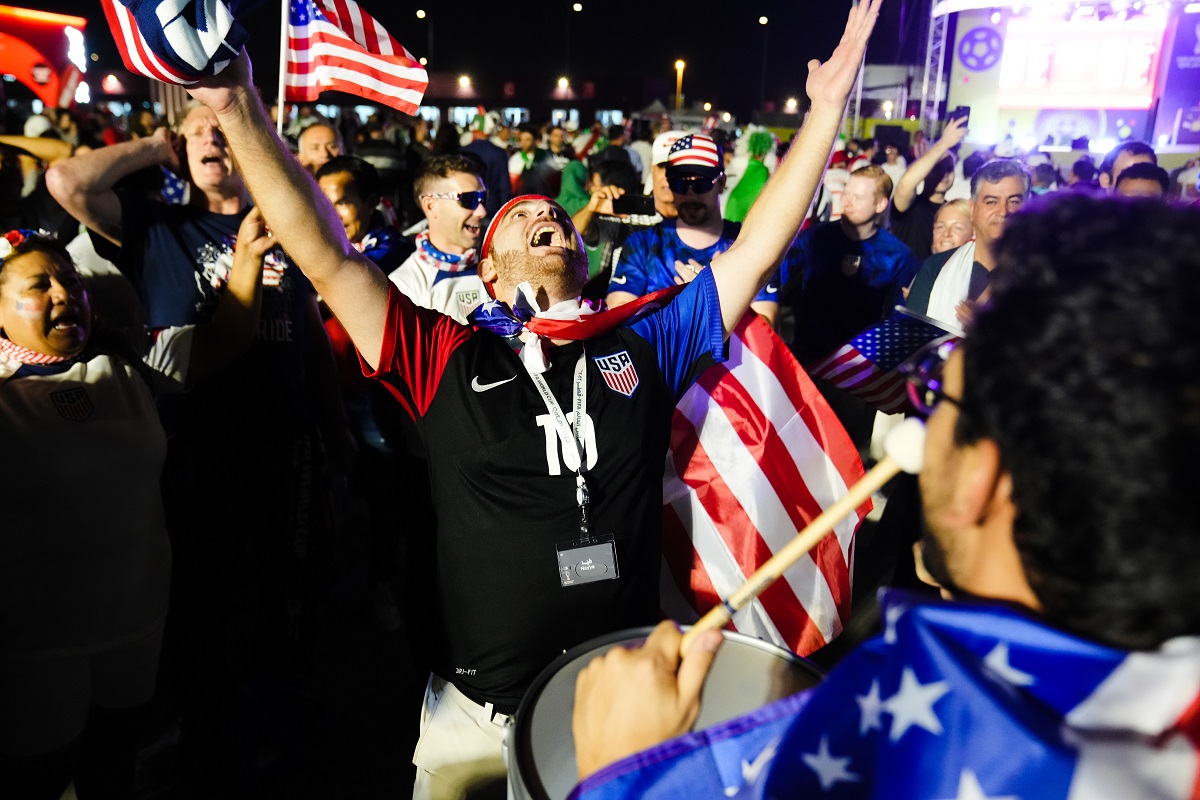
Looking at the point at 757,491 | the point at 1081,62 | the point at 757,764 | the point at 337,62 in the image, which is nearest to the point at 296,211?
the point at 757,764

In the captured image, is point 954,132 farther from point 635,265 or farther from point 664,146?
point 635,265

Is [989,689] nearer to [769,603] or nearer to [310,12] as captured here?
[769,603]

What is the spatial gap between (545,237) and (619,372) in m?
0.60

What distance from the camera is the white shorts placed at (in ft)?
7.48

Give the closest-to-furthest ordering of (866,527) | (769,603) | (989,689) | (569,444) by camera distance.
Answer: (989,689), (569,444), (769,603), (866,527)

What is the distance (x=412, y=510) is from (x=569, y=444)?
4.89 feet

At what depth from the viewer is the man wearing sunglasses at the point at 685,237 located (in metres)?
4.28

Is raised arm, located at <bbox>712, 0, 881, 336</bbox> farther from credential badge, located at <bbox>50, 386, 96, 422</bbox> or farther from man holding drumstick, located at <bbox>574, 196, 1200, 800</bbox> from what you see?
credential badge, located at <bbox>50, 386, 96, 422</bbox>

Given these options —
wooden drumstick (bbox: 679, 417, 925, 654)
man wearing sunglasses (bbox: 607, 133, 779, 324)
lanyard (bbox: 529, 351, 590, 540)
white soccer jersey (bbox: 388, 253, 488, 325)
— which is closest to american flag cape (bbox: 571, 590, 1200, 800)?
wooden drumstick (bbox: 679, 417, 925, 654)

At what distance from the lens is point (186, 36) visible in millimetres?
1860

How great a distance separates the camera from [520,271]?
2721mm

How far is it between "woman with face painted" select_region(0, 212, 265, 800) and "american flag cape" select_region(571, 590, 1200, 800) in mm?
2308

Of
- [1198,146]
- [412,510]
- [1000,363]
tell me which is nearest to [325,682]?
[412,510]

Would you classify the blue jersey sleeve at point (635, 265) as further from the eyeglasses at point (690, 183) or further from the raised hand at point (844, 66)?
the raised hand at point (844, 66)
